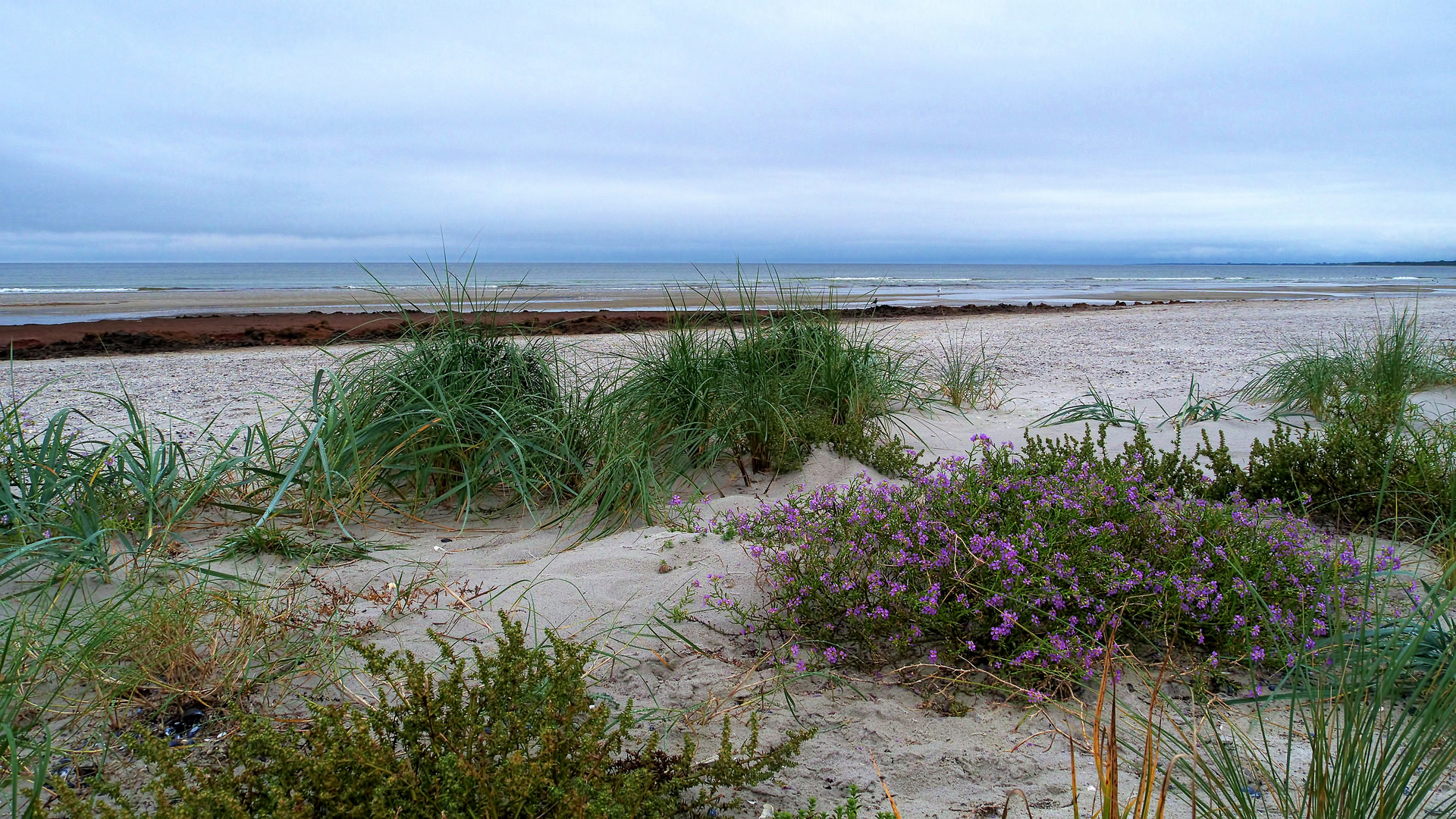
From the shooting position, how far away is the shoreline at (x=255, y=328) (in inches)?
489

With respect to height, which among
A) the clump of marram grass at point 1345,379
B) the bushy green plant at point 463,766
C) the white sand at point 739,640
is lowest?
the white sand at point 739,640

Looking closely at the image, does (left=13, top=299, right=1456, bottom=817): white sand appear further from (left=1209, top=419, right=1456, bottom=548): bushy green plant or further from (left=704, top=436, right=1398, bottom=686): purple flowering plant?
(left=1209, top=419, right=1456, bottom=548): bushy green plant

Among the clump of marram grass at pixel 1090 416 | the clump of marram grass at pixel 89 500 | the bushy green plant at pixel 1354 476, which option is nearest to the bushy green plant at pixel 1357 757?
the bushy green plant at pixel 1354 476

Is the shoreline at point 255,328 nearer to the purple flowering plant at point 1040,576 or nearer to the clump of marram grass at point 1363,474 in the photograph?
the clump of marram grass at point 1363,474

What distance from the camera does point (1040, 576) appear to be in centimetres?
241

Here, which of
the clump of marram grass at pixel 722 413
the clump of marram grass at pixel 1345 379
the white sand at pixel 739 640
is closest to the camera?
the white sand at pixel 739 640

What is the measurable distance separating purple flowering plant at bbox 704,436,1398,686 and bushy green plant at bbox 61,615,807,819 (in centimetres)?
72

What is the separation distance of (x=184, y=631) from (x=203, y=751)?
1.39 feet

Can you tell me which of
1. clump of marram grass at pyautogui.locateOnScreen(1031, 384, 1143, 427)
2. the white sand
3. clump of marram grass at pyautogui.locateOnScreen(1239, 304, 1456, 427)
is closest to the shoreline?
clump of marram grass at pyautogui.locateOnScreen(1031, 384, 1143, 427)

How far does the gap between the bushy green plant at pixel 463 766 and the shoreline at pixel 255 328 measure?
714 cm

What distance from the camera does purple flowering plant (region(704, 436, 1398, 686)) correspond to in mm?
2340

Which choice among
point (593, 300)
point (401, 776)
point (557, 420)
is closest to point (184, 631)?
point (401, 776)

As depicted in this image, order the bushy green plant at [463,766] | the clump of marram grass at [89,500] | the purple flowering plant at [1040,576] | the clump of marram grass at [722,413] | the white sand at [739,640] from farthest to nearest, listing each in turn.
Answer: the clump of marram grass at [722,413] < the clump of marram grass at [89,500] < the purple flowering plant at [1040,576] < the white sand at [739,640] < the bushy green plant at [463,766]

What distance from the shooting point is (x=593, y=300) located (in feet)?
89.5
